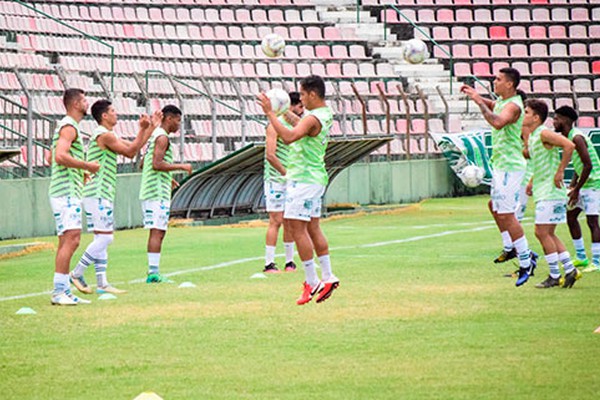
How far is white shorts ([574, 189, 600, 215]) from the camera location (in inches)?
591

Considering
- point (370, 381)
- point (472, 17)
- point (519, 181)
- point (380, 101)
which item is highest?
point (472, 17)

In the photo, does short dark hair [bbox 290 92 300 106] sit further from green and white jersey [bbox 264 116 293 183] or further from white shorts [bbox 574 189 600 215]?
white shorts [bbox 574 189 600 215]

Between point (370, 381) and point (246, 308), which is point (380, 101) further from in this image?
point (370, 381)

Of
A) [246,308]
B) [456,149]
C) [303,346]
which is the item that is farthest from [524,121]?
[456,149]

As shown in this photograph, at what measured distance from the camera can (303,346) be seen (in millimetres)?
9422

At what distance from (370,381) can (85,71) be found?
22692 mm

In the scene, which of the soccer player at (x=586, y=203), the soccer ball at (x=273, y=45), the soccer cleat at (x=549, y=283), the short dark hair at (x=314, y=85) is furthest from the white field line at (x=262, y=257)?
the soccer ball at (x=273, y=45)

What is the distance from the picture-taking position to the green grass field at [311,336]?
782 centimetres

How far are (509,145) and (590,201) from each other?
213 centimetres

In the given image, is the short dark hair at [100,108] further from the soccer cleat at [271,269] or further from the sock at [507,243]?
the sock at [507,243]

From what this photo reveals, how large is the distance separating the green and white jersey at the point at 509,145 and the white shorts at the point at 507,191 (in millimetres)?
61

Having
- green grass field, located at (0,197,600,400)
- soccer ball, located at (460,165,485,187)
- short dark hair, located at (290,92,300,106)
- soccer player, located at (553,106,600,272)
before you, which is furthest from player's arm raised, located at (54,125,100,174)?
soccer ball, located at (460,165,485,187)

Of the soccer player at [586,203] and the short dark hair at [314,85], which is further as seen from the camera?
the soccer player at [586,203]

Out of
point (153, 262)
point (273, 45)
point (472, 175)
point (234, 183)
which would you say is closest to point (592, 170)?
point (153, 262)
